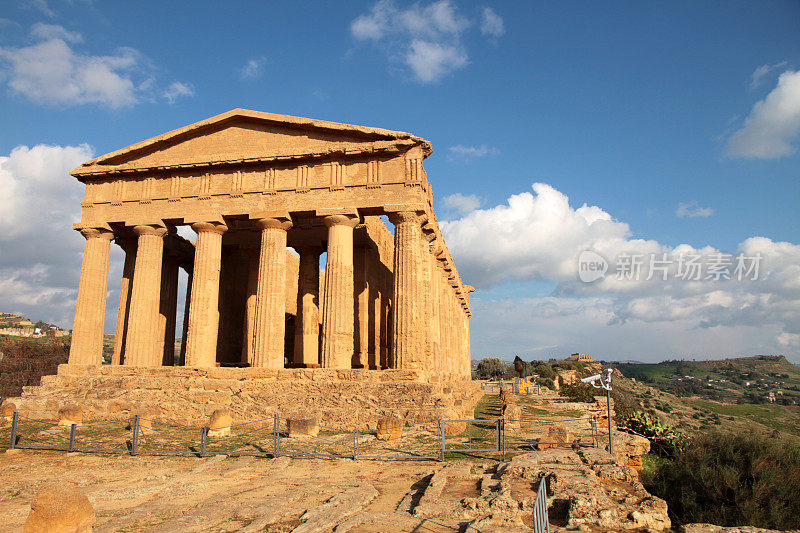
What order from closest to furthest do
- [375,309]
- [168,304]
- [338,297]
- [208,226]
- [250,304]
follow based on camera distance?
[338,297], [208,226], [250,304], [168,304], [375,309]

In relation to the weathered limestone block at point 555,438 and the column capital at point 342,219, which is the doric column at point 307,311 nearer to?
the column capital at point 342,219

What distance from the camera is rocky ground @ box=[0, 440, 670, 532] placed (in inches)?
257

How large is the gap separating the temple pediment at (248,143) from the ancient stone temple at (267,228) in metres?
0.05

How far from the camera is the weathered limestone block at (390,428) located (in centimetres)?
1376

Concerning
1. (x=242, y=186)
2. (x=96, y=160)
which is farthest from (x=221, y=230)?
(x=96, y=160)

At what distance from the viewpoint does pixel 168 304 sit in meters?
26.4

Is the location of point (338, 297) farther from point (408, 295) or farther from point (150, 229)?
point (150, 229)

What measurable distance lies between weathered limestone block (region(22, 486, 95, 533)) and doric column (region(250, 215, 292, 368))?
13.6 metres

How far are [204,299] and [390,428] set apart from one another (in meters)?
10.3

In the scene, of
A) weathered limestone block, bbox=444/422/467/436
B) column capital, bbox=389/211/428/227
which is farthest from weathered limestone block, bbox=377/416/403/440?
column capital, bbox=389/211/428/227

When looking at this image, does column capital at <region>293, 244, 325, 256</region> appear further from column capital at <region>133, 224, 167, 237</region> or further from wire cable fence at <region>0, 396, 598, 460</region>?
wire cable fence at <region>0, 396, 598, 460</region>

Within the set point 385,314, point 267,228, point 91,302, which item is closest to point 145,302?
point 91,302

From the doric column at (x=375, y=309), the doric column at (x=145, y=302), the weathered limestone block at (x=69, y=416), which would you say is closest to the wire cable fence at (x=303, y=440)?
the weathered limestone block at (x=69, y=416)

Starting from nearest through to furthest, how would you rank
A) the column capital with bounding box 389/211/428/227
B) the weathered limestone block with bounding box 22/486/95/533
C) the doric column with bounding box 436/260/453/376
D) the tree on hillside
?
the weathered limestone block with bounding box 22/486/95/533 → the column capital with bounding box 389/211/428/227 → the doric column with bounding box 436/260/453/376 → the tree on hillside
